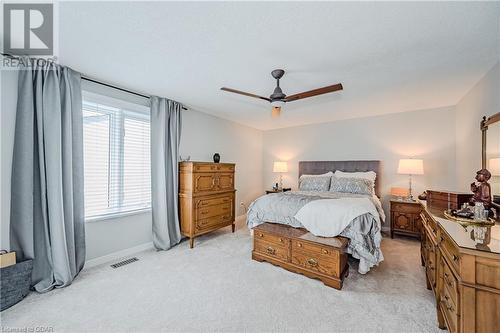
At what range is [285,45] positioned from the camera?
6.61 feet

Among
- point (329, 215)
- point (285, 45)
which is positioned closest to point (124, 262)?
point (329, 215)

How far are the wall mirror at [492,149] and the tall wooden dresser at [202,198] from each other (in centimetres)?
365

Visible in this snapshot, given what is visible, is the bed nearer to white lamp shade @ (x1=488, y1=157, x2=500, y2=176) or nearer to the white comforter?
the white comforter

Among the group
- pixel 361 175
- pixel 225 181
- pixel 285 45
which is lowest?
pixel 225 181

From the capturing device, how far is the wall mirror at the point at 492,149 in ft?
7.17

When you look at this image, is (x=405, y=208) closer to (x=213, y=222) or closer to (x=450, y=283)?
(x=450, y=283)

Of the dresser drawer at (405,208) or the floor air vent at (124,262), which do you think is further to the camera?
the dresser drawer at (405,208)

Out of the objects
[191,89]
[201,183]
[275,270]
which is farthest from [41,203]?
[275,270]

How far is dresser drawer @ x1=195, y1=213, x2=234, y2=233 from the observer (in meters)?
3.68

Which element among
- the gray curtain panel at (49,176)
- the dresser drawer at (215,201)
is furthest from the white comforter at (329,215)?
the gray curtain panel at (49,176)

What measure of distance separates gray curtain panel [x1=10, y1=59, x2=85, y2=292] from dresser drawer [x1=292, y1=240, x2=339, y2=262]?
8.76 feet

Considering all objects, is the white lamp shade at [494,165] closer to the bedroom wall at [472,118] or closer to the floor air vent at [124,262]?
the bedroom wall at [472,118]

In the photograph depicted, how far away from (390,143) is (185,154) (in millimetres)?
4236

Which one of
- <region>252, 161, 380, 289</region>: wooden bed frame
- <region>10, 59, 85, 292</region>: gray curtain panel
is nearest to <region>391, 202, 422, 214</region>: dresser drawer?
<region>252, 161, 380, 289</region>: wooden bed frame
